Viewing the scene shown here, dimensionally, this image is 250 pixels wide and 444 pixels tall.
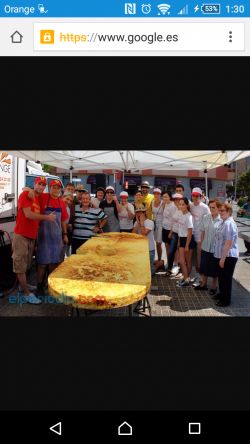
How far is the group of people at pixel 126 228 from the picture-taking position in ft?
9.85

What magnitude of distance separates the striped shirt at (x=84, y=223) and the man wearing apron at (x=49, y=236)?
395 millimetres

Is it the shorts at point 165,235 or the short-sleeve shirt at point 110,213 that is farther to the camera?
the shorts at point 165,235

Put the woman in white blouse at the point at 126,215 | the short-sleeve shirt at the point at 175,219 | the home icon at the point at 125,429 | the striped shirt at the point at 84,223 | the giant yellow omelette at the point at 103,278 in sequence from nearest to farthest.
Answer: the home icon at the point at 125,429
the giant yellow omelette at the point at 103,278
the striped shirt at the point at 84,223
the short-sleeve shirt at the point at 175,219
the woman in white blouse at the point at 126,215

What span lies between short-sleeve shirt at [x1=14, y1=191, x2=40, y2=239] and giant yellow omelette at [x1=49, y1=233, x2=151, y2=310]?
2.00ft

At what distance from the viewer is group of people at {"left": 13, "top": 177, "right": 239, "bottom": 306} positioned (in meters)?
3.00

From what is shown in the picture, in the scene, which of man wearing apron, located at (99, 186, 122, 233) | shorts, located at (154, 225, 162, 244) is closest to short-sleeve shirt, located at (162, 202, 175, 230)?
shorts, located at (154, 225, 162, 244)

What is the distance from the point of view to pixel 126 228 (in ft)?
14.6

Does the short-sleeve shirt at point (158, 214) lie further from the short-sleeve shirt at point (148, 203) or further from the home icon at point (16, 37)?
the home icon at point (16, 37)

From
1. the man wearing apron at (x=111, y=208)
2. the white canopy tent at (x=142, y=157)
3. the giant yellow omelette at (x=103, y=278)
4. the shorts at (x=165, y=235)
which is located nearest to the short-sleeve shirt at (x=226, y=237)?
the giant yellow omelette at (x=103, y=278)
